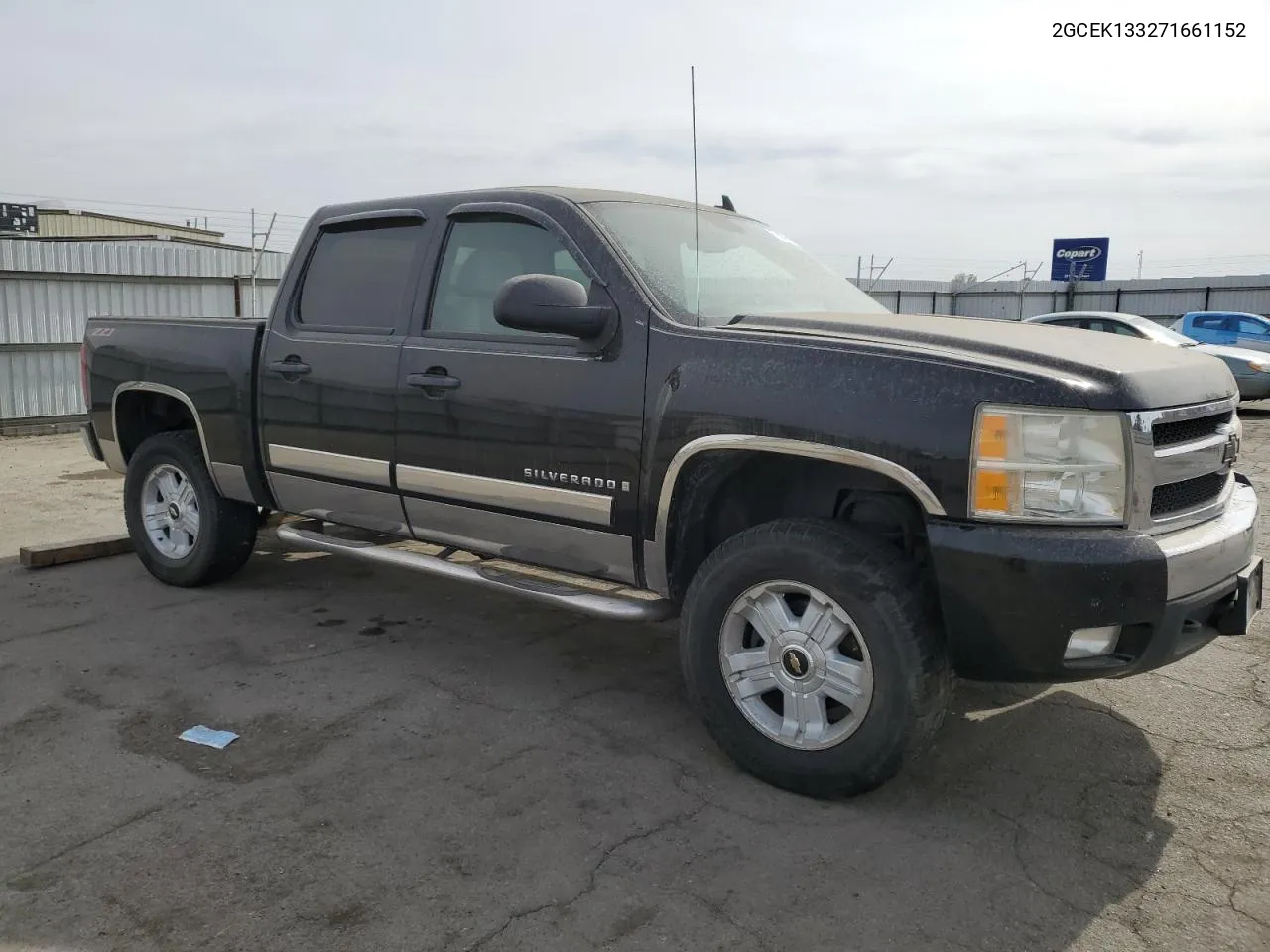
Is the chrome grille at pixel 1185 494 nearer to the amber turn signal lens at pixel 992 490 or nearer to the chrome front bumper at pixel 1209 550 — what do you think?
the chrome front bumper at pixel 1209 550

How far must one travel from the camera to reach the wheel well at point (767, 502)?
331cm

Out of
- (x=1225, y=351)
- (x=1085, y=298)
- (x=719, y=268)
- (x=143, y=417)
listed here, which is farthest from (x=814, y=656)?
(x=1085, y=298)

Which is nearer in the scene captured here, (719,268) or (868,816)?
(868,816)

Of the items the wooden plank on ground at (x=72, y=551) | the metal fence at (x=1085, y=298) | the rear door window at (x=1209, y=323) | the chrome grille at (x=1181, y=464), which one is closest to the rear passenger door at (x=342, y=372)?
the wooden plank on ground at (x=72, y=551)

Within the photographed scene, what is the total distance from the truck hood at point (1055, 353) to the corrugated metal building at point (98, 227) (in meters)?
29.8

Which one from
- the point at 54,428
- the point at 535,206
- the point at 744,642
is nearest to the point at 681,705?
the point at 744,642

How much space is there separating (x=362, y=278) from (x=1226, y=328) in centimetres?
1573

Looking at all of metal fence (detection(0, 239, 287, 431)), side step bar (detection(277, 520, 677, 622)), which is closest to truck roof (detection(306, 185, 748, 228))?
side step bar (detection(277, 520, 677, 622))

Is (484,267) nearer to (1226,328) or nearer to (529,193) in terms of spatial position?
(529,193)

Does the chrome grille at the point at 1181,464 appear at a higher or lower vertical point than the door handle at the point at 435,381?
lower

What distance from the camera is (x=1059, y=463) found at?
9.32ft

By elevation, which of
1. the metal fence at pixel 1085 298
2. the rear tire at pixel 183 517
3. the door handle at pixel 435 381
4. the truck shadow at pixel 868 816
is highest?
the metal fence at pixel 1085 298

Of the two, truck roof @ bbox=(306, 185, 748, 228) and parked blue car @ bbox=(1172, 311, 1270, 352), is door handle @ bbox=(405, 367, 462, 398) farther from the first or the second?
parked blue car @ bbox=(1172, 311, 1270, 352)

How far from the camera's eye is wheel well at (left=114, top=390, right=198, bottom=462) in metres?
5.68
